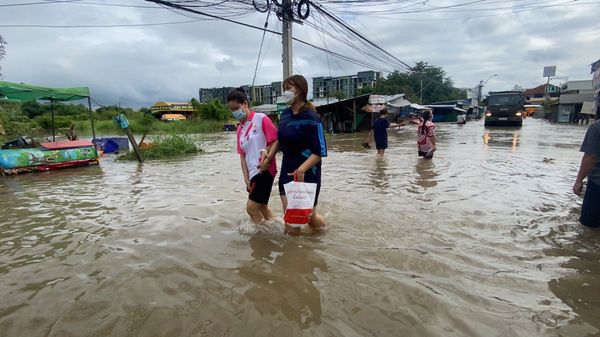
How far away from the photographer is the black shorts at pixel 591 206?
3742 mm

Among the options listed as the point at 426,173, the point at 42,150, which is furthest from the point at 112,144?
the point at 426,173

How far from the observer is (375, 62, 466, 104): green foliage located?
2751 inches

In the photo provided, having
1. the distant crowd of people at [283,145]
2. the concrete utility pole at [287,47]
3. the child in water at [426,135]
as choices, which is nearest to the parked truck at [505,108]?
the concrete utility pole at [287,47]

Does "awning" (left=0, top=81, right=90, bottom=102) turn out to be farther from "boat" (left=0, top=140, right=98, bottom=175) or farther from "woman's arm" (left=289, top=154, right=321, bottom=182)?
"woman's arm" (left=289, top=154, right=321, bottom=182)

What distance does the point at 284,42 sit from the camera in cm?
1481

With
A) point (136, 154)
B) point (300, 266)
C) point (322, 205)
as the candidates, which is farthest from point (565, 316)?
point (136, 154)

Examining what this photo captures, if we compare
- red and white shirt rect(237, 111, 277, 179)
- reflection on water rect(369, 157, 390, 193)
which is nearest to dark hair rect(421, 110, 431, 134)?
reflection on water rect(369, 157, 390, 193)

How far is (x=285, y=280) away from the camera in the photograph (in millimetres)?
2891

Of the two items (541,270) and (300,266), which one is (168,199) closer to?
(300,266)

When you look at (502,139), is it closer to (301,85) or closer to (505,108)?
(505,108)

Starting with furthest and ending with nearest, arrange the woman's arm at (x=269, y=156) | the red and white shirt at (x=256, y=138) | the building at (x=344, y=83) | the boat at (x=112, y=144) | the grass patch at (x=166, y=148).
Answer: the building at (x=344, y=83) < the boat at (x=112, y=144) < the grass patch at (x=166, y=148) < the red and white shirt at (x=256, y=138) < the woman's arm at (x=269, y=156)

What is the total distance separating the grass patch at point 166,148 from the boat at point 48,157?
1.87 metres

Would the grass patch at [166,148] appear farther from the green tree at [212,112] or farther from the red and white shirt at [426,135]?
the green tree at [212,112]

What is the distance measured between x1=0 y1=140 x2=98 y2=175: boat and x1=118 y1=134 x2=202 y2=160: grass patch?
1.87 meters
